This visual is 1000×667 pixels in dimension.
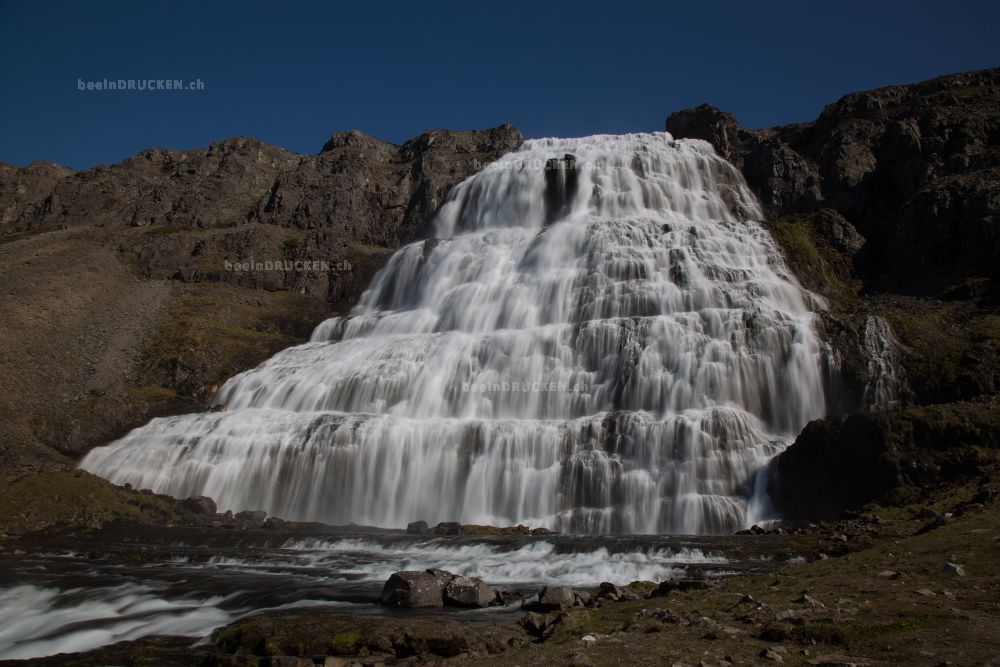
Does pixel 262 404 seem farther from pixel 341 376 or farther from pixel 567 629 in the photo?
pixel 567 629

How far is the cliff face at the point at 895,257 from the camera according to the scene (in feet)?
83.3

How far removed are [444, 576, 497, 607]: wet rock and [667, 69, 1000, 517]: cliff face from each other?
1732 centimetres

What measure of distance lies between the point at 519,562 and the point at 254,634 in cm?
930

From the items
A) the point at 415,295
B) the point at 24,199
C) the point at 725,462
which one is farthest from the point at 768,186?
the point at 24,199

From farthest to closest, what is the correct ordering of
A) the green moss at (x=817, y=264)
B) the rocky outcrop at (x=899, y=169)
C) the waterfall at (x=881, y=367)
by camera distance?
the rocky outcrop at (x=899, y=169) → the green moss at (x=817, y=264) → the waterfall at (x=881, y=367)

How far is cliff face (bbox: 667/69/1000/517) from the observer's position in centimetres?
2538

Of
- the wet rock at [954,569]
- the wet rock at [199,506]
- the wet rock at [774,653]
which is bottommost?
the wet rock at [199,506]

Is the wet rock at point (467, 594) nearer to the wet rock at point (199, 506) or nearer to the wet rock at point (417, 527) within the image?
the wet rock at point (417, 527)

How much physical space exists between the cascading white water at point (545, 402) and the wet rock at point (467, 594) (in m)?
15.0

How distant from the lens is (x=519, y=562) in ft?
62.4

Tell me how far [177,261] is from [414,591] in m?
61.2

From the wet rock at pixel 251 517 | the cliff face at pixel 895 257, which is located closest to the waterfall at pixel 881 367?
the cliff face at pixel 895 257

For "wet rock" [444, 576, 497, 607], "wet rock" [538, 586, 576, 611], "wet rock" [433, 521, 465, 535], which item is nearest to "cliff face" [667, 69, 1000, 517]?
"wet rock" [433, 521, 465, 535]

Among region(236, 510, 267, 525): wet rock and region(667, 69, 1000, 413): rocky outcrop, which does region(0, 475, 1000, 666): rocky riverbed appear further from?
region(667, 69, 1000, 413): rocky outcrop
